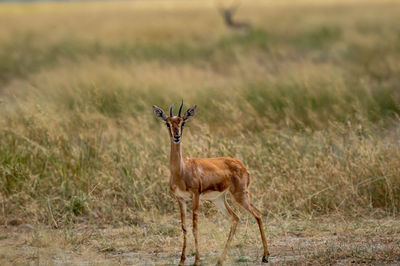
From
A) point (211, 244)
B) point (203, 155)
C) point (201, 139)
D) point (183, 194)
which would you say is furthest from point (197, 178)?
point (201, 139)

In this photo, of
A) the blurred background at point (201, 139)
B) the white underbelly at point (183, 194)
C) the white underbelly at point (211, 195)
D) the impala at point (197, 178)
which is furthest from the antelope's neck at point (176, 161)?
the blurred background at point (201, 139)

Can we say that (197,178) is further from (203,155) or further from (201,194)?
(203,155)

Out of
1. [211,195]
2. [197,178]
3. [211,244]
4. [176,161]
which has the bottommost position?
[211,244]

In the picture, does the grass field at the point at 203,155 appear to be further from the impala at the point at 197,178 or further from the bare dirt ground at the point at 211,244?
the impala at the point at 197,178

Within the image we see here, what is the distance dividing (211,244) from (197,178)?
1109mm

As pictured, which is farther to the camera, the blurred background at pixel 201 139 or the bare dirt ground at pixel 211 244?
the blurred background at pixel 201 139

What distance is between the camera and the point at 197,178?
4.80 metres

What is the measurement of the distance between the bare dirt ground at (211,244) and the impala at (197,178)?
0.44 m

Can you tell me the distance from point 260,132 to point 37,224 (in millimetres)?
3562

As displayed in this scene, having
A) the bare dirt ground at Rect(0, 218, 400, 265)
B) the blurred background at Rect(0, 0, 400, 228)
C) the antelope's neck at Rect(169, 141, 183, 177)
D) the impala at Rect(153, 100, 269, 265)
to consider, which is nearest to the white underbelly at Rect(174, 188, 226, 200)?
the impala at Rect(153, 100, 269, 265)

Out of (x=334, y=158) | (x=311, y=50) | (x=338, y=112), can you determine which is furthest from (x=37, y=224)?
(x=311, y=50)

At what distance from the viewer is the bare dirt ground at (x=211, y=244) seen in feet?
17.3

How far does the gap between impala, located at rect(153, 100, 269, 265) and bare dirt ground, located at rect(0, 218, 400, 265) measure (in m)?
0.44

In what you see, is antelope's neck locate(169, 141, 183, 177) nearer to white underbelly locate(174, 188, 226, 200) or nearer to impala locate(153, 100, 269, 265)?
impala locate(153, 100, 269, 265)
